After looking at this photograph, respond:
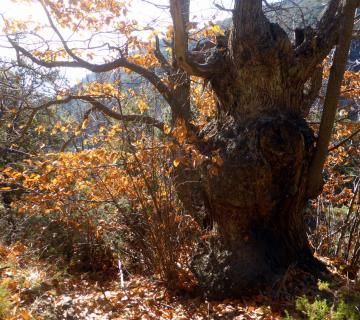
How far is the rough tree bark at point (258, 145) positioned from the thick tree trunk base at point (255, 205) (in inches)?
0.5

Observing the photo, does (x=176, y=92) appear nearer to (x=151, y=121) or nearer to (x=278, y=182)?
(x=151, y=121)

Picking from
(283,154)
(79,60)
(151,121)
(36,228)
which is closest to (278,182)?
(283,154)

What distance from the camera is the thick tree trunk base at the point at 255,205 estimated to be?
4.57 meters

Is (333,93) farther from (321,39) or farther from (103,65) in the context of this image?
(103,65)

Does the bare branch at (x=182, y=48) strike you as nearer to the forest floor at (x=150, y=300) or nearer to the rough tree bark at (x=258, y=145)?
the rough tree bark at (x=258, y=145)

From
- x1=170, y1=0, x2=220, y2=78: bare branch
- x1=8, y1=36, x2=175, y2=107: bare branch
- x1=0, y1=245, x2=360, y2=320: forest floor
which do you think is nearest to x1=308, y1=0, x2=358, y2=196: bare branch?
x1=0, y1=245, x2=360, y2=320: forest floor

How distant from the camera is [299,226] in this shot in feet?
17.0

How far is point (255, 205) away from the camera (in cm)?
479

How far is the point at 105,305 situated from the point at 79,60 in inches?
148

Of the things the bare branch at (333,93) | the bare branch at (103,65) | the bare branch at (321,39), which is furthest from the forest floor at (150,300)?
the bare branch at (103,65)

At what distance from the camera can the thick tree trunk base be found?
15.0ft

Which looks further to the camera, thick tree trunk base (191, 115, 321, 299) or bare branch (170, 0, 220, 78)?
thick tree trunk base (191, 115, 321, 299)

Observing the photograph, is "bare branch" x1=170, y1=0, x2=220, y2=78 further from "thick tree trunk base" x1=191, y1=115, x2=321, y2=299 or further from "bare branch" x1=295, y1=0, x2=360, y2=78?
"bare branch" x1=295, y1=0, x2=360, y2=78

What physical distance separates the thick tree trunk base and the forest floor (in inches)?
8.4
